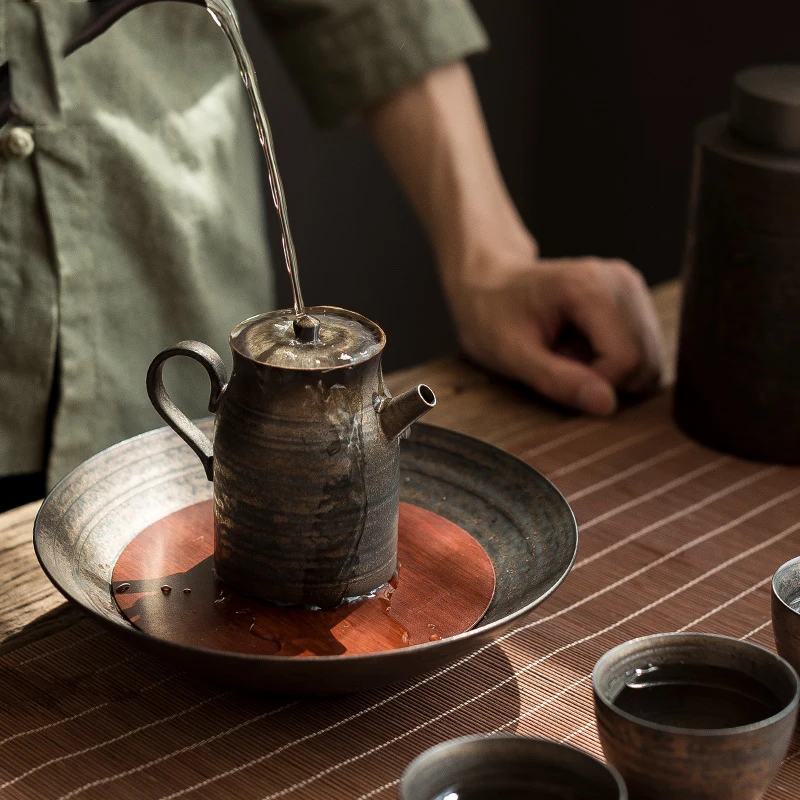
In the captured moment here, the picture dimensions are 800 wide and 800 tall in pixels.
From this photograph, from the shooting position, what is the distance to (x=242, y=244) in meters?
1.40

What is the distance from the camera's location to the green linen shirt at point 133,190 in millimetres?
1202

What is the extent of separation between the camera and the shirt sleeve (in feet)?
4.61

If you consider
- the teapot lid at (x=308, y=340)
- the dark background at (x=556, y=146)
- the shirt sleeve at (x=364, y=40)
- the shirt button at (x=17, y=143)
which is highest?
the shirt sleeve at (x=364, y=40)

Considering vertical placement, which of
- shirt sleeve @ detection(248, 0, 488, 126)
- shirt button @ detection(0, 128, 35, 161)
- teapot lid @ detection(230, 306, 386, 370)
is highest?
shirt sleeve @ detection(248, 0, 488, 126)

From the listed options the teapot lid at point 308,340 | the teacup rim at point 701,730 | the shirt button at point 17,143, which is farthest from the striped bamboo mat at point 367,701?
the shirt button at point 17,143

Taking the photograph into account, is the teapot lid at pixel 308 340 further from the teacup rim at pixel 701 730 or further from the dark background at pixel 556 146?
the dark background at pixel 556 146

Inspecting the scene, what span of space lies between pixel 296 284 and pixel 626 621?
0.38 meters

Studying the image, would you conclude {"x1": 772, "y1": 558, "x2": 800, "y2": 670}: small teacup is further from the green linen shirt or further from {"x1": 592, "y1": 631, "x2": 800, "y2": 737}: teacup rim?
the green linen shirt

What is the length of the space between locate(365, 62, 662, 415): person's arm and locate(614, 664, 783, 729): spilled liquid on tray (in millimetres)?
603

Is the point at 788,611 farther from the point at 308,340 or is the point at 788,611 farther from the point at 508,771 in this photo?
the point at 308,340

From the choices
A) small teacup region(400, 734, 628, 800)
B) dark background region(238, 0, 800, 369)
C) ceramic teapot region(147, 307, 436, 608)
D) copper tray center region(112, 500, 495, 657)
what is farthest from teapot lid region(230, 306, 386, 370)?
dark background region(238, 0, 800, 369)

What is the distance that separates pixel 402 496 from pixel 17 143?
0.54 meters

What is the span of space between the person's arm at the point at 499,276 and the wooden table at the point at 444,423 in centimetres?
3

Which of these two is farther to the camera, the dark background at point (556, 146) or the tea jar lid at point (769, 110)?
the dark background at point (556, 146)
